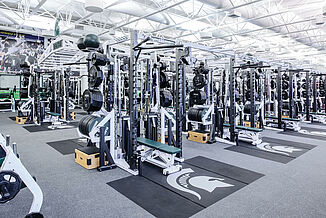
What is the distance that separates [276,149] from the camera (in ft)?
18.2

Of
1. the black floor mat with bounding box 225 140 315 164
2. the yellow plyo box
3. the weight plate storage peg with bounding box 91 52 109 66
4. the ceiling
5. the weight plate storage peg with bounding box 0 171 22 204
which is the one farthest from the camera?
the ceiling

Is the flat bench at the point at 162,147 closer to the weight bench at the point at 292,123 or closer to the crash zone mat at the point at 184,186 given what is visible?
the crash zone mat at the point at 184,186

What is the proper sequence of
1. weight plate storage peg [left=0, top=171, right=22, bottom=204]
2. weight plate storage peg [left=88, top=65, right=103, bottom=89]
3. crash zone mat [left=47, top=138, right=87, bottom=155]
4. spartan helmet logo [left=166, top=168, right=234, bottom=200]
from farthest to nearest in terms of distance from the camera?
crash zone mat [left=47, top=138, right=87, bottom=155] → weight plate storage peg [left=88, top=65, right=103, bottom=89] → spartan helmet logo [left=166, top=168, right=234, bottom=200] → weight plate storage peg [left=0, top=171, right=22, bottom=204]

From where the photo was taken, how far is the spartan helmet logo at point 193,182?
326cm

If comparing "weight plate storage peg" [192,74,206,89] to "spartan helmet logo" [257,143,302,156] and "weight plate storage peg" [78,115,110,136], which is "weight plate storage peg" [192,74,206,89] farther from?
"weight plate storage peg" [78,115,110,136]

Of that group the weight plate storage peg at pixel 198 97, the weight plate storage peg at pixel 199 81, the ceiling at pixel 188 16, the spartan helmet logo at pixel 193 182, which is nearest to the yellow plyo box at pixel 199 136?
the weight plate storage peg at pixel 198 97

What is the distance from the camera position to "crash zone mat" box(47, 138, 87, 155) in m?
5.30

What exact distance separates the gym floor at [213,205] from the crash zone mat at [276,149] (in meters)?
0.23

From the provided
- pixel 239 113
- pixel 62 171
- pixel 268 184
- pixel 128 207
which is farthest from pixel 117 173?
pixel 239 113

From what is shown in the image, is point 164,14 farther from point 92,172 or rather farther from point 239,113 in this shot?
point 92,172

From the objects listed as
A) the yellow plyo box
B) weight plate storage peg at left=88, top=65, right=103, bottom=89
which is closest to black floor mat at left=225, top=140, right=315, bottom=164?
the yellow plyo box

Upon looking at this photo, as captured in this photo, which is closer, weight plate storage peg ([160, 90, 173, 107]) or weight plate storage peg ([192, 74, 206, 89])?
weight plate storage peg ([160, 90, 173, 107])

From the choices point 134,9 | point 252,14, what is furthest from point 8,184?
point 252,14

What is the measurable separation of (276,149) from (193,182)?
3.16 meters
